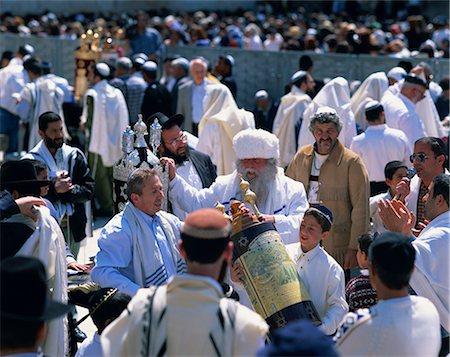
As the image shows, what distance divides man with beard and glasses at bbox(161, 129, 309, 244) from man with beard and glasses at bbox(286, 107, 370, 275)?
802 millimetres

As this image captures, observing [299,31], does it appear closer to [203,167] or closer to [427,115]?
[427,115]

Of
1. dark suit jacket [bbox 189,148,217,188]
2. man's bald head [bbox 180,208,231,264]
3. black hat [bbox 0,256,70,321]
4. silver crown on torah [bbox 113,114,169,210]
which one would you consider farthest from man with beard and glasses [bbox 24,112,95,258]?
black hat [bbox 0,256,70,321]

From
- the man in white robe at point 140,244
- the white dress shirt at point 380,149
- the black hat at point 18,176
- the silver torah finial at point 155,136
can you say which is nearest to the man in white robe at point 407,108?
the white dress shirt at point 380,149

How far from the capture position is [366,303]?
5.77m

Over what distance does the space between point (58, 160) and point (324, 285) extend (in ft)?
9.51

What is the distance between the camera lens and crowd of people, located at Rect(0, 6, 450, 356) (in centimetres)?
388

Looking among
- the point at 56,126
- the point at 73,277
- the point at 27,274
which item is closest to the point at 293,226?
the point at 73,277

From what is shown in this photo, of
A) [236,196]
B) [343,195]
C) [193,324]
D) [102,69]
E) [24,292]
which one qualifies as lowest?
[102,69]

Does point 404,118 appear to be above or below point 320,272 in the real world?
below

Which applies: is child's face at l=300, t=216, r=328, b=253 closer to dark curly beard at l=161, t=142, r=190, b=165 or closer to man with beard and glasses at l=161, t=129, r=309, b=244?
man with beard and glasses at l=161, t=129, r=309, b=244

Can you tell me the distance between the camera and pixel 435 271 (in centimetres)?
555

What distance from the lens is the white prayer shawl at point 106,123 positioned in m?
12.0

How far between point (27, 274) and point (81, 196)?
390cm

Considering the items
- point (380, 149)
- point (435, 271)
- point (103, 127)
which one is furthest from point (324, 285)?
point (103, 127)
